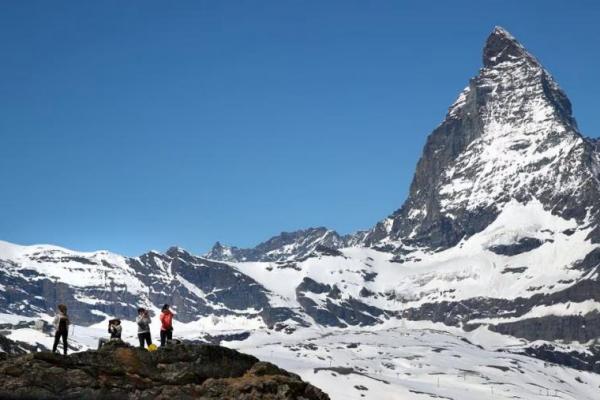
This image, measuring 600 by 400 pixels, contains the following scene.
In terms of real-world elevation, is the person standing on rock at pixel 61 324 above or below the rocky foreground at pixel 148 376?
above

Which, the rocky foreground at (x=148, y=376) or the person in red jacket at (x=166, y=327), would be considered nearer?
the rocky foreground at (x=148, y=376)

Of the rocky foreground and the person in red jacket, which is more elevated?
the person in red jacket

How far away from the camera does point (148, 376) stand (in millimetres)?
37438

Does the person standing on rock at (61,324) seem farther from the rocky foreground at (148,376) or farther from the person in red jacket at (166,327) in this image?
the rocky foreground at (148,376)

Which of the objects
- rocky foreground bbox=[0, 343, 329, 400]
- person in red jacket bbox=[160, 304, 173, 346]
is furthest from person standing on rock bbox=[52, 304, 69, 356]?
rocky foreground bbox=[0, 343, 329, 400]

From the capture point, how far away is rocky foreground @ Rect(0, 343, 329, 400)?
3522 cm

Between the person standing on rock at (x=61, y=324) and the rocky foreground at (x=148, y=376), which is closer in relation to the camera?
the rocky foreground at (x=148, y=376)

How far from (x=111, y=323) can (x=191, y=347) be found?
7287 millimetres

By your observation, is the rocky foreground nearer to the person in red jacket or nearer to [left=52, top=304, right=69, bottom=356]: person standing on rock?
the person in red jacket

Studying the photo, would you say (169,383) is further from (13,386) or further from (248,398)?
(13,386)

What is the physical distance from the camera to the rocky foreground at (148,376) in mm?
35219

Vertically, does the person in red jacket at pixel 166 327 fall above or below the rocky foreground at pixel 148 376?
above

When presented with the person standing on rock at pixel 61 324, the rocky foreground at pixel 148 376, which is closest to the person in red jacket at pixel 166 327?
the person standing on rock at pixel 61 324

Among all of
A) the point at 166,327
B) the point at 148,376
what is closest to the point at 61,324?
the point at 166,327
